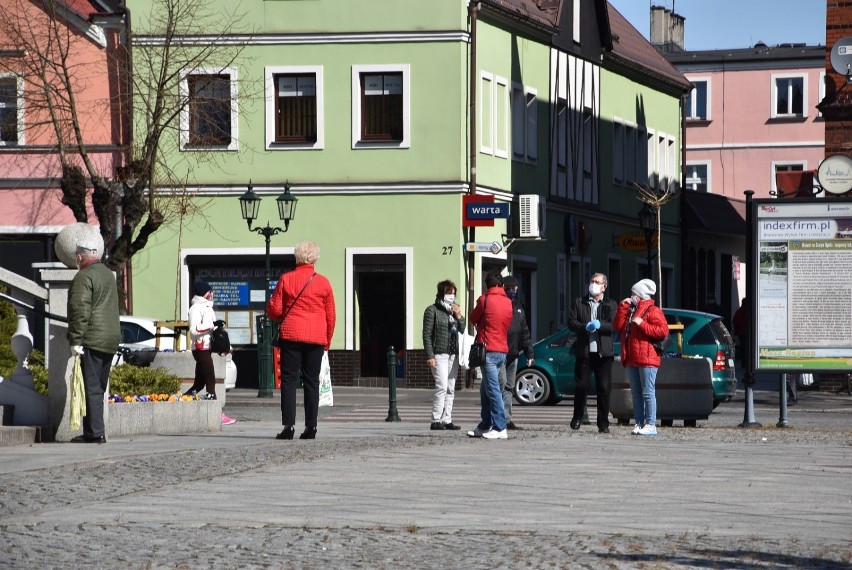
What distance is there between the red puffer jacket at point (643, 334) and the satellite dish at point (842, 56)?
13993 millimetres

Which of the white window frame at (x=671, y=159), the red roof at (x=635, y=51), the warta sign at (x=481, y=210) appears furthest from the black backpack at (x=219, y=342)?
the white window frame at (x=671, y=159)

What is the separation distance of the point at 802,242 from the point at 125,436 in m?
7.95

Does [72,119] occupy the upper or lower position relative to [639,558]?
upper

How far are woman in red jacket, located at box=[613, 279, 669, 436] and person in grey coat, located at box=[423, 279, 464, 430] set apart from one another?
6.16 feet

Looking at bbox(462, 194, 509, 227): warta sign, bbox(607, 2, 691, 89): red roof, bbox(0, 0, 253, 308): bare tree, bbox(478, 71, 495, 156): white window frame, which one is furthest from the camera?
bbox(607, 2, 691, 89): red roof

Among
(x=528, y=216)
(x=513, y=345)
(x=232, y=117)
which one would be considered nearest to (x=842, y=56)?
(x=528, y=216)

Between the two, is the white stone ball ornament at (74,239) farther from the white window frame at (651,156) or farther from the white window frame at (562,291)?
the white window frame at (651,156)

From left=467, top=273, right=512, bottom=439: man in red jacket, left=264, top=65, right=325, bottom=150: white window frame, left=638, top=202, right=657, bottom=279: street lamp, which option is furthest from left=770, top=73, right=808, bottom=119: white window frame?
left=467, top=273, right=512, bottom=439: man in red jacket

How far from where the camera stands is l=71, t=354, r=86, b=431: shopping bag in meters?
15.7

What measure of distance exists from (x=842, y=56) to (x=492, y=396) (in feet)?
52.1

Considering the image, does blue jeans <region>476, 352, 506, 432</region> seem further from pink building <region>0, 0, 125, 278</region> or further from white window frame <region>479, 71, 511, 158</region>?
pink building <region>0, 0, 125, 278</region>

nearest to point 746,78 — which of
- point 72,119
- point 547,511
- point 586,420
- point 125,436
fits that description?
point 72,119

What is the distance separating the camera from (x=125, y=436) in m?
17.3

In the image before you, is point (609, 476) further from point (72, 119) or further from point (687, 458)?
point (72, 119)
